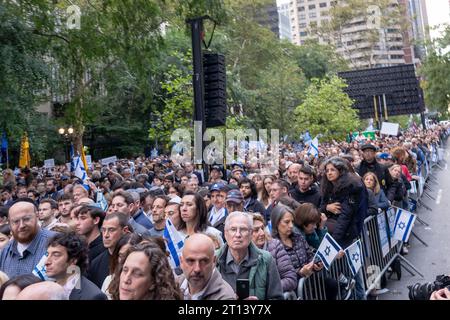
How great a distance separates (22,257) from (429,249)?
693 cm

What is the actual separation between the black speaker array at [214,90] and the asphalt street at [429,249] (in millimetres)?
4560

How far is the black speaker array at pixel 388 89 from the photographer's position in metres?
29.9

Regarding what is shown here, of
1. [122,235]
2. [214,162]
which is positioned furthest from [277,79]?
[122,235]

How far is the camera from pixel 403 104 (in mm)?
30156

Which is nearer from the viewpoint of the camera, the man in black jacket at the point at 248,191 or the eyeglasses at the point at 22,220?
the eyeglasses at the point at 22,220

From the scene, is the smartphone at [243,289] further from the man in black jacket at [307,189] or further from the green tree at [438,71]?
the green tree at [438,71]

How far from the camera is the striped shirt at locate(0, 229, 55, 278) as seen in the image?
4.52m

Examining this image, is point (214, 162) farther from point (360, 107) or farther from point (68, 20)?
point (360, 107)

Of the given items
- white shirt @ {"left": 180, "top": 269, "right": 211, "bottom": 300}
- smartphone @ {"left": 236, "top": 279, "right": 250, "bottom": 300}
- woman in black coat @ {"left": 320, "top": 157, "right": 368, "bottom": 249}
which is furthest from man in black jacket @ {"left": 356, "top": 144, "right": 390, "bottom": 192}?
smartphone @ {"left": 236, "top": 279, "right": 250, "bottom": 300}

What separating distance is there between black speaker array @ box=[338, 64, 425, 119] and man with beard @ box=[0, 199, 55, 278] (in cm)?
2837

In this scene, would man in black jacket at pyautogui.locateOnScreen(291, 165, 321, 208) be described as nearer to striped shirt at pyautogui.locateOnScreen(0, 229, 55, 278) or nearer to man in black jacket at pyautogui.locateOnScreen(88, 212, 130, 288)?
man in black jacket at pyautogui.locateOnScreen(88, 212, 130, 288)

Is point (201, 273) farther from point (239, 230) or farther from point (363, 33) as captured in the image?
point (363, 33)

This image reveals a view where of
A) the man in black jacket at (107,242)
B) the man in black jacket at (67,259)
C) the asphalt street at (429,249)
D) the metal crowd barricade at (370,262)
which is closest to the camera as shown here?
the man in black jacket at (67,259)

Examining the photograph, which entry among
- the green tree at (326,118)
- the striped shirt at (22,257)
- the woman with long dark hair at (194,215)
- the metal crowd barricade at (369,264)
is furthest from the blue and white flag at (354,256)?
the green tree at (326,118)
